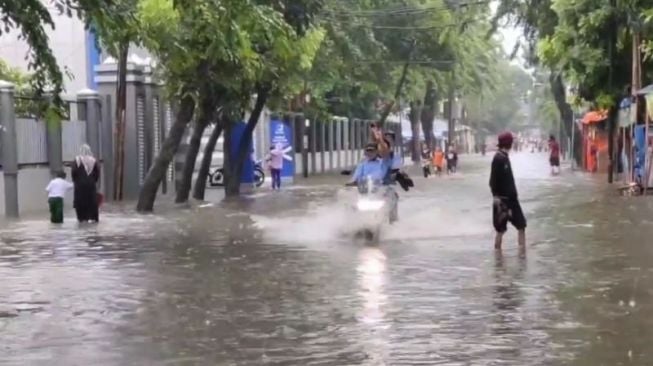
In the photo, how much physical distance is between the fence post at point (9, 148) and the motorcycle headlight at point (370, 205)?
935cm

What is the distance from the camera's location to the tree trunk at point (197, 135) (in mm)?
25567

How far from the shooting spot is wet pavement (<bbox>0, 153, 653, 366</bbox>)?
846cm

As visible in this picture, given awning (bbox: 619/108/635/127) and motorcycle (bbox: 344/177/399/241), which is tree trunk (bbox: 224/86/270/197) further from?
motorcycle (bbox: 344/177/399/241)

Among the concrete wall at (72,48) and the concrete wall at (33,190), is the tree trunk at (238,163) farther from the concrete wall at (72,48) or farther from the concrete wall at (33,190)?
the concrete wall at (72,48)

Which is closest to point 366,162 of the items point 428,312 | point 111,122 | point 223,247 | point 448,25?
point 223,247

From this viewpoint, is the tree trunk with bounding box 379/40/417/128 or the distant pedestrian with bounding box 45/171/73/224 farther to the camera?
the tree trunk with bounding box 379/40/417/128

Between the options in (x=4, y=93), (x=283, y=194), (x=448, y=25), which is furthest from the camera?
(x=448, y=25)

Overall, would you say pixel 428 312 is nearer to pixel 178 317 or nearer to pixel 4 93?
pixel 178 317

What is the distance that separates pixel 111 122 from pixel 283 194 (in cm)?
554

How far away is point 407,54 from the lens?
Result: 165 feet

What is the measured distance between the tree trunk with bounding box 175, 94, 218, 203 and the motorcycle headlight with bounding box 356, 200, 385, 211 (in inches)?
347

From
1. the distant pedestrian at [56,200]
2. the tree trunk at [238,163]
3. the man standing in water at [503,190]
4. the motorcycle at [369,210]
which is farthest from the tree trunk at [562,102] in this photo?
the man standing in water at [503,190]

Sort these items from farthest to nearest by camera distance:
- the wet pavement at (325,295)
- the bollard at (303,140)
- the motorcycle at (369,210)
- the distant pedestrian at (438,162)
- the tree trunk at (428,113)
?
the tree trunk at (428,113)
the distant pedestrian at (438,162)
the bollard at (303,140)
the motorcycle at (369,210)
the wet pavement at (325,295)

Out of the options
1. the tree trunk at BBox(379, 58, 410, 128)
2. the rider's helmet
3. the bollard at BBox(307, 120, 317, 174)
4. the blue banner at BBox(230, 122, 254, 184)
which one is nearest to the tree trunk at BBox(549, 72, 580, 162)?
the tree trunk at BBox(379, 58, 410, 128)
